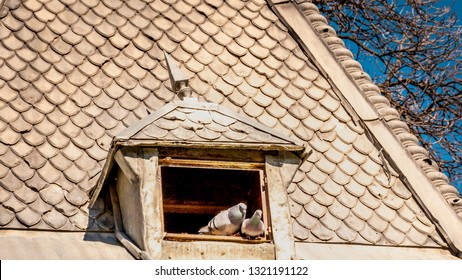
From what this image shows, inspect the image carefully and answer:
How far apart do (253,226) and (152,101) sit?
1645 mm

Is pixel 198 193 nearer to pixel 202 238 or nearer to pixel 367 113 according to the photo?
pixel 202 238

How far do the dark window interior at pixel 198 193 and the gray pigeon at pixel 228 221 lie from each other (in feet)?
2.06

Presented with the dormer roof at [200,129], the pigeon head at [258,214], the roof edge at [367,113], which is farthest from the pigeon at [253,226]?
the roof edge at [367,113]

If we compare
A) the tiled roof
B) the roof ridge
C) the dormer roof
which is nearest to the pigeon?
the dormer roof

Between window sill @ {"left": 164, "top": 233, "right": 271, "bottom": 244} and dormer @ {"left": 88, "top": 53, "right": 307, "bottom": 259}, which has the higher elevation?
dormer @ {"left": 88, "top": 53, "right": 307, "bottom": 259}

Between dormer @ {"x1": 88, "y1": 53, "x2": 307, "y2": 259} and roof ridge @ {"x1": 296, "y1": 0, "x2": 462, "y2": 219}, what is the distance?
1.32 metres

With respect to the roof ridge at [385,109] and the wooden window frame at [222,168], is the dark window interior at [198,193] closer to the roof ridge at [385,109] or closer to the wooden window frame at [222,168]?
the wooden window frame at [222,168]

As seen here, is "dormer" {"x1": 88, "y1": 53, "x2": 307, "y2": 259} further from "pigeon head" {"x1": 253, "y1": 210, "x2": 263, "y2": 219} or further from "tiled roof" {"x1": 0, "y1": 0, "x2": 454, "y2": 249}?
"tiled roof" {"x1": 0, "y1": 0, "x2": 454, "y2": 249}

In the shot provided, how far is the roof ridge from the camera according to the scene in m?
9.25

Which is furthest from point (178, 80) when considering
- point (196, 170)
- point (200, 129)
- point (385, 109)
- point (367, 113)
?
point (385, 109)

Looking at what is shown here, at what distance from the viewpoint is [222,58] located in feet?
31.8

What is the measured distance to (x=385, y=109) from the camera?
31.8 feet

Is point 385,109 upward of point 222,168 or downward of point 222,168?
upward
